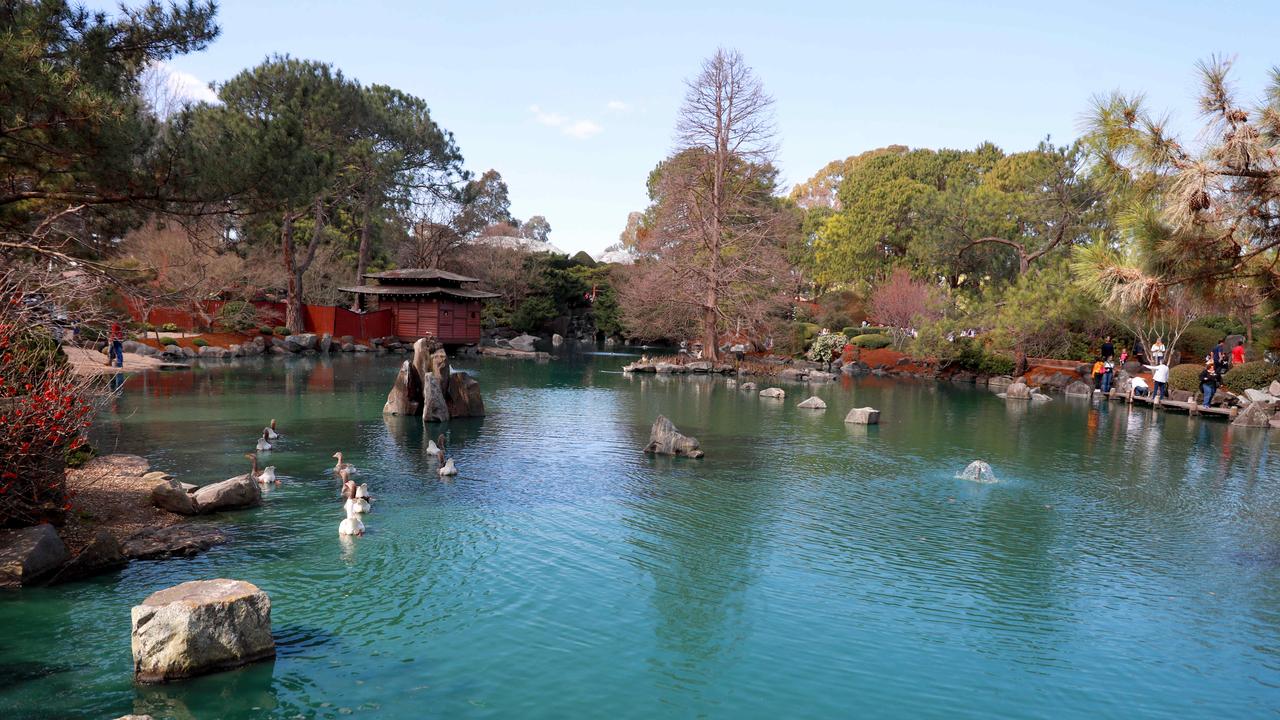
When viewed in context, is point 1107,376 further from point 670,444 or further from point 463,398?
point 463,398

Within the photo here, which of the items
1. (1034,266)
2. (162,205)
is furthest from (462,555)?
(1034,266)

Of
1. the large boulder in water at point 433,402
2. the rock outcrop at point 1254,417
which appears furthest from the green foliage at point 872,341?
the large boulder in water at point 433,402

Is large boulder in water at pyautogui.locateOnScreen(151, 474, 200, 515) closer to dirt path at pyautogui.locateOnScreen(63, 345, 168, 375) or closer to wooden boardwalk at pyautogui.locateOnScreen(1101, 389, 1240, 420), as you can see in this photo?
dirt path at pyautogui.locateOnScreen(63, 345, 168, 375)

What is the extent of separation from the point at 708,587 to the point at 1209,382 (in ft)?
76.5

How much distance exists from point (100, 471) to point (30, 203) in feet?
13.7

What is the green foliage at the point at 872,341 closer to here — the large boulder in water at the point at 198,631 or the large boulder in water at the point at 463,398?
the large boulder in water at the point at 463,398

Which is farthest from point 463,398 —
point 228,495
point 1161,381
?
point 1161,381

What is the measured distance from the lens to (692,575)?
894 cm

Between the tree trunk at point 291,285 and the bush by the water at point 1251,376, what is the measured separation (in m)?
38.7

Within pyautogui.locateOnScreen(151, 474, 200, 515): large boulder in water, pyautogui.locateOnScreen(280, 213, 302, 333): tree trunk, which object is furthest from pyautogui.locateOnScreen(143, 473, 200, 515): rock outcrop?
pyautogui.locateOnScreen(280, 213, 302, 333): tree trunk

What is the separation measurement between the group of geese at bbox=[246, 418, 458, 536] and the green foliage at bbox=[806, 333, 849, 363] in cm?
2850

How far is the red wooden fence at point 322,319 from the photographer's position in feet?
121

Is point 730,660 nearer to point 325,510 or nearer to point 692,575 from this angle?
point 692,575

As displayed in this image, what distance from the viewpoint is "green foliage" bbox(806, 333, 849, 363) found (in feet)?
133
